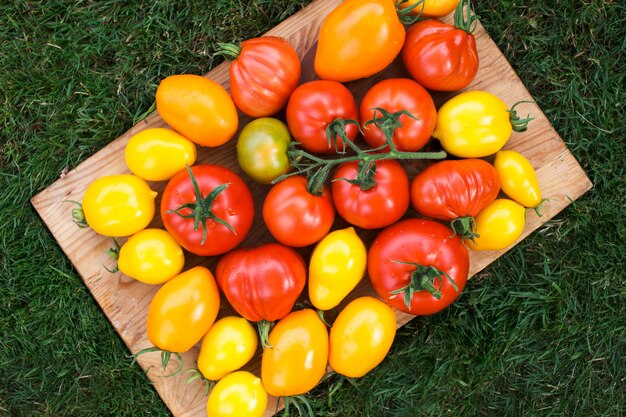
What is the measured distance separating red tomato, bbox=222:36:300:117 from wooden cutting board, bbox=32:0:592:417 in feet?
0.41

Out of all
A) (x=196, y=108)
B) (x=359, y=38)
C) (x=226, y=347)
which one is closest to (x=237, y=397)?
(x=226, y=347)

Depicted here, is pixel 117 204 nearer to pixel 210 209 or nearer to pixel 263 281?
pixel 210 209

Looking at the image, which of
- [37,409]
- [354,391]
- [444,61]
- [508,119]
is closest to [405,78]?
[444,61]

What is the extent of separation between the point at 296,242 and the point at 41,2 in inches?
48.3

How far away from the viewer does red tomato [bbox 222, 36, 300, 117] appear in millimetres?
1641

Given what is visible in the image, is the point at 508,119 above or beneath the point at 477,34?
beneath

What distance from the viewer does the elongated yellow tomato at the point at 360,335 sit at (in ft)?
5.39

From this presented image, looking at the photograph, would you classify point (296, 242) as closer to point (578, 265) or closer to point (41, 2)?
point (578, 265)

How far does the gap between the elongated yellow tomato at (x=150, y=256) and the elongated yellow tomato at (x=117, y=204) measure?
45 mm

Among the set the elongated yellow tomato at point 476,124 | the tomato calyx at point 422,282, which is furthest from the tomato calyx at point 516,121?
the tomato calyx at point 422,282

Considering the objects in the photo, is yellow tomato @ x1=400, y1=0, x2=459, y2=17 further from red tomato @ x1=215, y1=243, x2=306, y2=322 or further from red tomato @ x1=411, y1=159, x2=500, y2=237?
red tomato @ x1=215, y1=243, x2=306, y2=322

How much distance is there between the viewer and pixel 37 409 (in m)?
1.98

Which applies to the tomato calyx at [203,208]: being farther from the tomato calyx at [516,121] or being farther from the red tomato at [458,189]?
the tomato calyx at [516,121]

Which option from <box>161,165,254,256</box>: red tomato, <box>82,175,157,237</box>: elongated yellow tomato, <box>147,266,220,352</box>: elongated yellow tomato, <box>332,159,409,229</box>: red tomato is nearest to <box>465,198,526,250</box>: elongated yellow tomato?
<box>332,159,409,229</box>: red tomato
